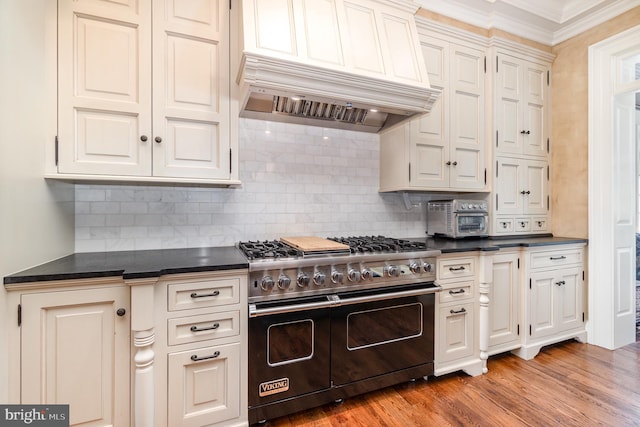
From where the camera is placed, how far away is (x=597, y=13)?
2729mm

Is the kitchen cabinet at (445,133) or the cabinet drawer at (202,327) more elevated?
the kitchen cabinet at (445,133)

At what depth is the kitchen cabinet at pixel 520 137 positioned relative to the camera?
2803 millimetres

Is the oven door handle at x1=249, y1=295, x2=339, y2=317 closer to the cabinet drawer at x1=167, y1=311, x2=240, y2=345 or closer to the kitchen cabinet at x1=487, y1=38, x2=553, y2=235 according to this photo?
the cabinet drawer at x1=167, y1=311, x2=240, y2=345

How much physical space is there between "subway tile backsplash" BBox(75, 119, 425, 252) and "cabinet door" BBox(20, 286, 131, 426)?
2.22 feet

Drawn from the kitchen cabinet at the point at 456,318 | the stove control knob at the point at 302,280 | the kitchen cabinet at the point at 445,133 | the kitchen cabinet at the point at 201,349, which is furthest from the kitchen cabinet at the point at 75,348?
the kitchen cabinet at the point at 445,133

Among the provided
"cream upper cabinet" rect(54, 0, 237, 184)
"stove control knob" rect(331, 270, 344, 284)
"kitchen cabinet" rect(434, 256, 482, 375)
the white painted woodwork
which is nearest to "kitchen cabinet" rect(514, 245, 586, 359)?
the white painted woodwork

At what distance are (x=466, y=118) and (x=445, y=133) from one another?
28 cm

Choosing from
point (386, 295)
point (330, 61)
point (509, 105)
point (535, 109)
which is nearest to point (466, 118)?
point (509, 105)

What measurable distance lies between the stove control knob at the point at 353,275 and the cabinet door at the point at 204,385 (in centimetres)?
72

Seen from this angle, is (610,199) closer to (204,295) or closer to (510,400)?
(510,400)

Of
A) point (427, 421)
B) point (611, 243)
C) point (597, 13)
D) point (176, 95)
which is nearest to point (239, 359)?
point (427, 421)

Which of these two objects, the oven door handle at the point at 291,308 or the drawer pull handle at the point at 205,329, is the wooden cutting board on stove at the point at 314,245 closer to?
the oven door handle at the point at 291,308

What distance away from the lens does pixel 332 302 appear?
1765 millimetres

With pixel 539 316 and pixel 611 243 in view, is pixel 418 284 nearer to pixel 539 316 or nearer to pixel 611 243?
pixel 539 316
